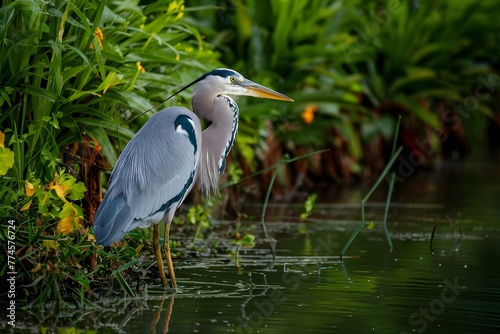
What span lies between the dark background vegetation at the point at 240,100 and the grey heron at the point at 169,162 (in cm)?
21

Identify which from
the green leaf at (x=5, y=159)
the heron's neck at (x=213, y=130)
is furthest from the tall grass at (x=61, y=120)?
the heron's neck at (x=213, y=130)

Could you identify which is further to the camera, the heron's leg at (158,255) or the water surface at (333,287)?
the heron's leg at (158,255)

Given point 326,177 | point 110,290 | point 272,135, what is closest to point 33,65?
point 110,290

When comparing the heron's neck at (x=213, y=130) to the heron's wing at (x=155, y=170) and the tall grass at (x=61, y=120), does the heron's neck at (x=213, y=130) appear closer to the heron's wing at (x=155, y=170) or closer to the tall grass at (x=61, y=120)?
the heron's wing at (x=155, y=170)

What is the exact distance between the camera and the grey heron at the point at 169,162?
261 inches

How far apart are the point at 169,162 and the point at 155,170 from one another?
100 mm

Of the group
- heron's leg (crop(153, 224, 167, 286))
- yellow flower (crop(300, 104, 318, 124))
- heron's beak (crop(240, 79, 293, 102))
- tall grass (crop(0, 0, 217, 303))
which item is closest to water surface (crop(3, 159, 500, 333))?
heron's leg (crop(153, 224, 167, 286))

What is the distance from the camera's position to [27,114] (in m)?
7.04

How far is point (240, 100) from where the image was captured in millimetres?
12555

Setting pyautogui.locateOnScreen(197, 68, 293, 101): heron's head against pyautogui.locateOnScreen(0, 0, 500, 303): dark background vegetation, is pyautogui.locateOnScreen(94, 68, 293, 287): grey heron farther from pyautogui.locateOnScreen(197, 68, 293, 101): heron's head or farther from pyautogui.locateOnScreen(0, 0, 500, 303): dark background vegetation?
pyautogui.locateOnScreen(0, 0, 500, 303): dark background vegetation

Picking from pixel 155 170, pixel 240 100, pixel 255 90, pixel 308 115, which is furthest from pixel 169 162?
pixel 308 115

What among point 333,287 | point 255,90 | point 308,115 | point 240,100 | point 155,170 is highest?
point 255,90

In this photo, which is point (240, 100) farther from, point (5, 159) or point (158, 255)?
point (5, 159)

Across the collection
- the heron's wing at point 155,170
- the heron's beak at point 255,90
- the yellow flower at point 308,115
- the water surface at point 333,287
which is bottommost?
the yellow flower at point 308,115
